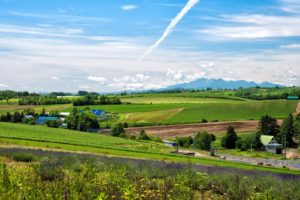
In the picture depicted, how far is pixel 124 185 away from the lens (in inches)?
380

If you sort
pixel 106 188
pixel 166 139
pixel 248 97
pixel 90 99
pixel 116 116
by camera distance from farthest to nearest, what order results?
1. pixel 248 97
2. pixel 90 99
3. pixel 116 116
4. pixel 166 139
5. pixel 106 188

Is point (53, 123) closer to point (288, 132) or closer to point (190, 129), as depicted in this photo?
point (190, 129)

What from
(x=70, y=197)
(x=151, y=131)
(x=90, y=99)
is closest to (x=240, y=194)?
(x=70, y=197)

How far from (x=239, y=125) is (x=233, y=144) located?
43.3 feet

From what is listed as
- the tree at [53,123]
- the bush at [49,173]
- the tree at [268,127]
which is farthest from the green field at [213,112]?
the bush at [49,173]

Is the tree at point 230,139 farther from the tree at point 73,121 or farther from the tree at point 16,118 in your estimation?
the tree at point 16,118

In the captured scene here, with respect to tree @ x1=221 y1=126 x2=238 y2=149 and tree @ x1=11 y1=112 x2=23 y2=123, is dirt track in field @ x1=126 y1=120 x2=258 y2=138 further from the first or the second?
tree @ x1=11 y1=112 x2=23 y2=123

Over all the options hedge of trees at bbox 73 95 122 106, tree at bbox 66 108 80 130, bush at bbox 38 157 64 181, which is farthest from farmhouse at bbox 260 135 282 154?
hedge of trees at bbox 73 95 122 106

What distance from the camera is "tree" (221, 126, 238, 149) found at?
91.6 meters

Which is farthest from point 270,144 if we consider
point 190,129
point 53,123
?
point 53,123

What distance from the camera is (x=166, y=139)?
9119 centimetres

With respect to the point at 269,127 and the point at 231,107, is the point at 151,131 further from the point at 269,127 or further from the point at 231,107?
the point at 231,107

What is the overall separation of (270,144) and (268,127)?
8.43m

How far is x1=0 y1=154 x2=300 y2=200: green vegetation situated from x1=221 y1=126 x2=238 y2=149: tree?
77828mm
